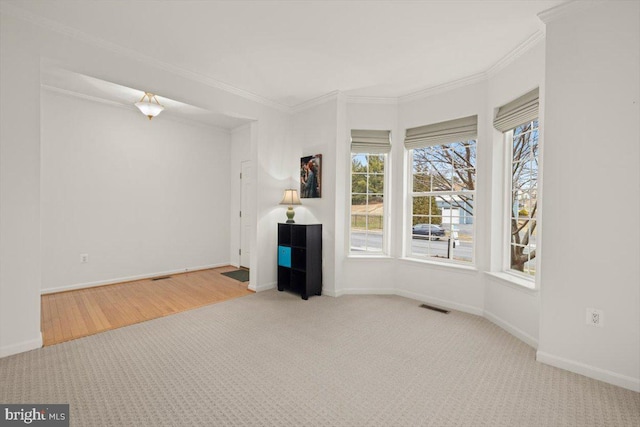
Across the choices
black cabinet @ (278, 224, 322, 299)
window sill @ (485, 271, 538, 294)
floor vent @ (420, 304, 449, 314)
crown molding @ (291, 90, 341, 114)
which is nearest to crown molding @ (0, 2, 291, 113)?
crown molding @ (291, 90, 341, 114)

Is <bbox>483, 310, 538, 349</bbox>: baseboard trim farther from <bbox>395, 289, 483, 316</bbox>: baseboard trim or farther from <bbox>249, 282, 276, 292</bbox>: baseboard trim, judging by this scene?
<bbox>249, 282, 276, 292</bbox>: baseboard trim

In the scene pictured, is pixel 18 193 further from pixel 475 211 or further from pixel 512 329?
pixel 512 329

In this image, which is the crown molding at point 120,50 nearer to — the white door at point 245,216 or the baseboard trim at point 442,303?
the white door at point 245,216

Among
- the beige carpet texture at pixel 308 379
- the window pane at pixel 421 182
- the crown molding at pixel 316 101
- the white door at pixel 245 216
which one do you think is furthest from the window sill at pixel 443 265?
the white door at pixel 245 216

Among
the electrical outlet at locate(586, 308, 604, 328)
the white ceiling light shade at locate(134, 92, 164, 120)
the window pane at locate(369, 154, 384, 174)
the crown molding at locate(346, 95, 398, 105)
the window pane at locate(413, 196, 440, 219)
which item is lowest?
the electrical outlet at locate(586, 308, 604, 328)

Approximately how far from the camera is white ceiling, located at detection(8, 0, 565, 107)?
7.68 ft

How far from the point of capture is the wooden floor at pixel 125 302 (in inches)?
117

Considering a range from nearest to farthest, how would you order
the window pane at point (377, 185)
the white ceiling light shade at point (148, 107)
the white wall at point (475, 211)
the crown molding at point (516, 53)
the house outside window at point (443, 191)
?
the crown molding at point (516, 53) < the white wall at point (475, 211) < the house outside window at point (443, 191) < the white ceiling light shade at point (148, 107) < the window pane at point (377, 185)

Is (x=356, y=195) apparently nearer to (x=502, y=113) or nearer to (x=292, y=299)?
(x=292, y=299)

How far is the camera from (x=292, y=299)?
394 cm

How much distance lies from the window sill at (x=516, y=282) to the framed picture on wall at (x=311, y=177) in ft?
8.03

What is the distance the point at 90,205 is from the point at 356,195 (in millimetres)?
4012

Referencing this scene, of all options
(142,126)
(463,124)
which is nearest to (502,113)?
(463,124)

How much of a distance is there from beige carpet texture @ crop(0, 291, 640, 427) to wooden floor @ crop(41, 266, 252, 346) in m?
0.31
